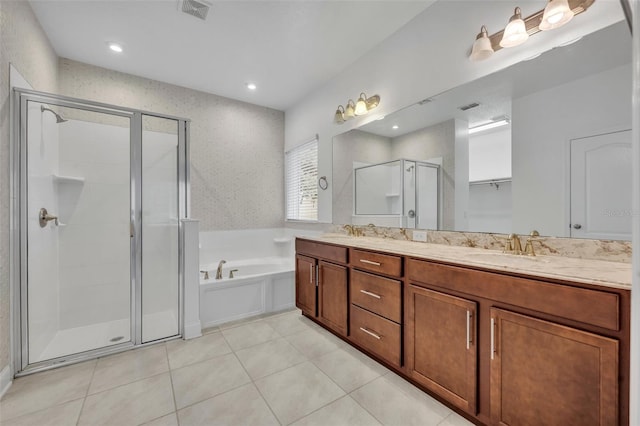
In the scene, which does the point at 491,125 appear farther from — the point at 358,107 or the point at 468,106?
the point at 358,107

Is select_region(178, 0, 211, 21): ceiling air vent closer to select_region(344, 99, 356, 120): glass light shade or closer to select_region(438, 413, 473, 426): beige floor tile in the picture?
select_region(344, 99, 356, 120): glass light shade

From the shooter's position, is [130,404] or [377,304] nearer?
[130,404]

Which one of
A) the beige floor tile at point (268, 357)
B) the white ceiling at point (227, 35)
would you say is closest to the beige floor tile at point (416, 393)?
the beige floor tile at point (268, 357)

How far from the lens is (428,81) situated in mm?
2186

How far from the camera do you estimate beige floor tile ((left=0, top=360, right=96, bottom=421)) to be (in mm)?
1567

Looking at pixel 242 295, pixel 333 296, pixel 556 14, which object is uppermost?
pixel 556 14

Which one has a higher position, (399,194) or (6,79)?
(6,79)

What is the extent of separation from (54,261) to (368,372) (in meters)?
2.82

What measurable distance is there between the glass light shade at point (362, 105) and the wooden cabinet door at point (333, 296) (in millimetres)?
1571

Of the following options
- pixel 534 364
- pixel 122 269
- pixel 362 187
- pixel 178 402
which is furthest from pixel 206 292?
pixel 534 364

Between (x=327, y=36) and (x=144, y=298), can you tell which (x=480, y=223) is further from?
(x=144, y=298)

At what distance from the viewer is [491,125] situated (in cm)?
186

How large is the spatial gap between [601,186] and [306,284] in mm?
2239

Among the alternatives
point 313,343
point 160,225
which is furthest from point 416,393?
point 160,225
